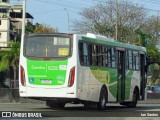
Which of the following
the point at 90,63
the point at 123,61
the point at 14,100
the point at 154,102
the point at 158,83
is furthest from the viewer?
the point at 158,83

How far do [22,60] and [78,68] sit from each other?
2359 millimetres

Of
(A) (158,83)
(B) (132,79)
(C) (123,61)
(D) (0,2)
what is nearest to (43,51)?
(C) (123,61)

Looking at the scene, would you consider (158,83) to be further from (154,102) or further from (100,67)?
(100,67)

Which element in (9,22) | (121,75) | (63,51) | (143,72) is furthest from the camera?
(9,22)

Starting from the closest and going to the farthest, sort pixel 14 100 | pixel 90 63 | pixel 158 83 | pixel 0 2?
pixel 90 63, pixel 14 100, pixel 158 83, pixel 0 2

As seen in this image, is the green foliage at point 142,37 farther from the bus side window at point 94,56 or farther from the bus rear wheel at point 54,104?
the bus side window at point 94,56

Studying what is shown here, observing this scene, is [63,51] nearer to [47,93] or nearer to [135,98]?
[47,93]

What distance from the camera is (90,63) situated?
21.3 m

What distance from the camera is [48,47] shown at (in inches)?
799

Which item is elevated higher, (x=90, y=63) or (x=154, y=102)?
(x=90, y=63)

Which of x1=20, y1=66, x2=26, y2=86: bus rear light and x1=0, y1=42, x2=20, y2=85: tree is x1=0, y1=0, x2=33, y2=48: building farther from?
x1=20, y1=66, x2=26, y2=86: bus rear light

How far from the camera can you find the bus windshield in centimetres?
2012

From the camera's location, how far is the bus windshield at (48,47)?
792 inches

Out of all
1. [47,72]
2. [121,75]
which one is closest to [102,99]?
[121,75]
